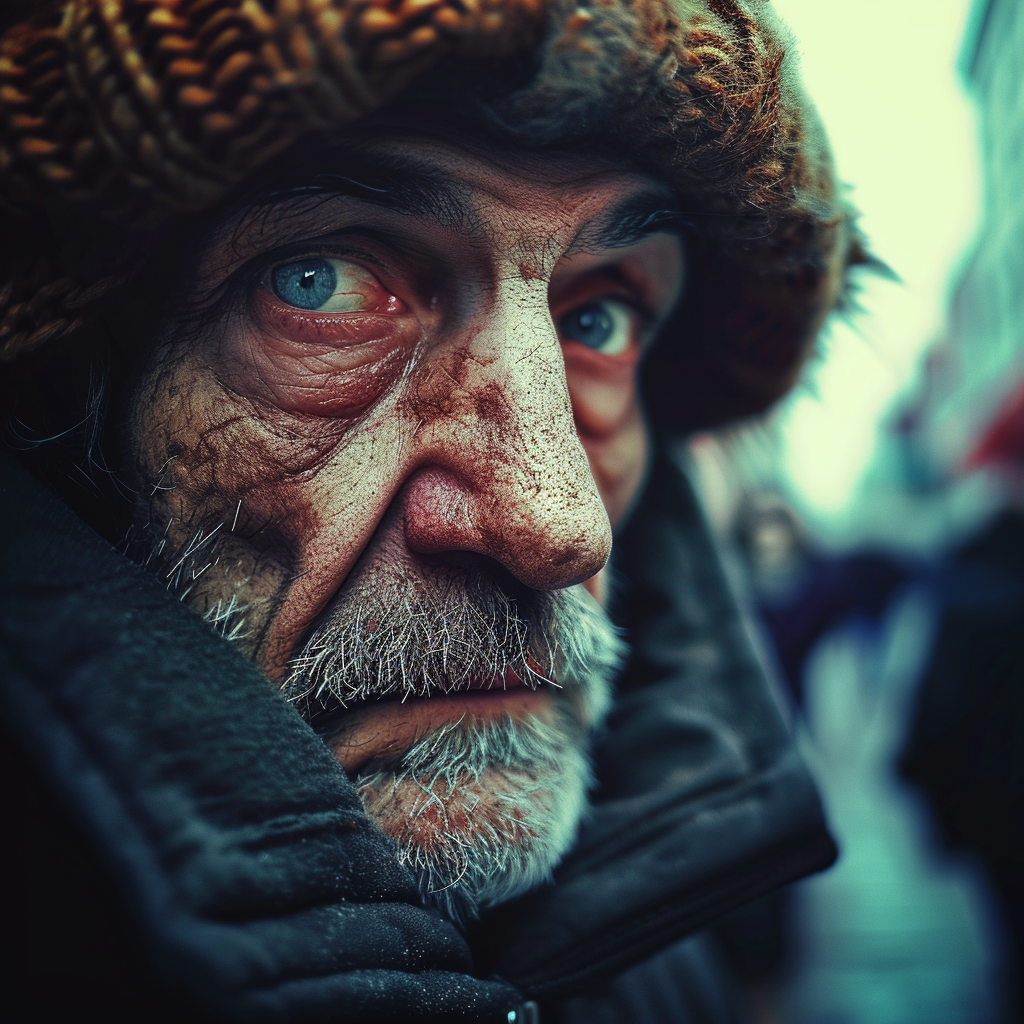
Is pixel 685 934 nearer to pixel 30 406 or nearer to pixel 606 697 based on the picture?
pixel 606 697

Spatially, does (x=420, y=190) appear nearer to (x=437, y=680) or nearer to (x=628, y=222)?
(x=628, y=222)

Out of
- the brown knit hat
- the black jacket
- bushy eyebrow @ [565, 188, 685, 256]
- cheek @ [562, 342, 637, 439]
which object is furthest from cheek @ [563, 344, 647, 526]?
the black jacket

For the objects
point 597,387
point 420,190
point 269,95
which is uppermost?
point 269,95

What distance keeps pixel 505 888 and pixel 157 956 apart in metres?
0.50

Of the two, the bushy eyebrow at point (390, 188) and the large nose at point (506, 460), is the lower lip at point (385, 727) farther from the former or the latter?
the bushy eyebrow at point (390, 188)

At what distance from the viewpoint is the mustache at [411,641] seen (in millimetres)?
862

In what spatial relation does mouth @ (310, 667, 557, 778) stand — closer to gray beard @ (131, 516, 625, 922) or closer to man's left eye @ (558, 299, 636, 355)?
gray beard @ (131, 516, 625, 922)

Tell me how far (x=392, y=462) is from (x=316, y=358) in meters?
0.15

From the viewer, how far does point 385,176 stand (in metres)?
0.84

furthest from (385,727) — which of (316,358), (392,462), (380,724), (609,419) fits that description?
(609,419)

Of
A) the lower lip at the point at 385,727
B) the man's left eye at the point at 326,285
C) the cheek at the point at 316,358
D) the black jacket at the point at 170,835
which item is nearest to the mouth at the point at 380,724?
the lower lip at the point at 385,727

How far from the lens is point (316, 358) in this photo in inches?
35.6

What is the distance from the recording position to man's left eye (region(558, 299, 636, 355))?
3.77 feet

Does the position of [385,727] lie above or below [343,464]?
below
